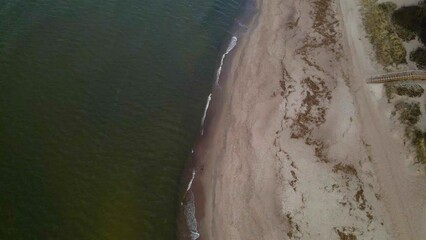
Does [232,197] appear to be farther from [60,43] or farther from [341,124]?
[60,43]

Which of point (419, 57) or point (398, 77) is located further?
point (419, 57)

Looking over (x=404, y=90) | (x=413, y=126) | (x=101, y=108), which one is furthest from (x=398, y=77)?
(x=101, y=108)

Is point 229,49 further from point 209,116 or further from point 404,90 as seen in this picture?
point 404,90

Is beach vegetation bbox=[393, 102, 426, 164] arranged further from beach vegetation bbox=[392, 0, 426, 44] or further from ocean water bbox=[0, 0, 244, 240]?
ocean water bbox=[0, 0, 244, 240]

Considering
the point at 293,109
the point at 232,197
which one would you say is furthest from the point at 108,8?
the point at 232,197

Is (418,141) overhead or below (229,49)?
overhead

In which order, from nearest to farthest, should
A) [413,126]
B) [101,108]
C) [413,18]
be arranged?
[413,126] < [101,108] < [413,18]

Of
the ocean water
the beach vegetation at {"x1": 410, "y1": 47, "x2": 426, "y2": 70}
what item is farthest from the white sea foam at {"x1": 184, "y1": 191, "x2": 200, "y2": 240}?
the beach vegetation at {"x1": 410, "y1": 47, "x2": 426, "y2": 70}

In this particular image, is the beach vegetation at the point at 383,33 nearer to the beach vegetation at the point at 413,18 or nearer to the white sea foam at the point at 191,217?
the beach vegetation at the point at 413,18
